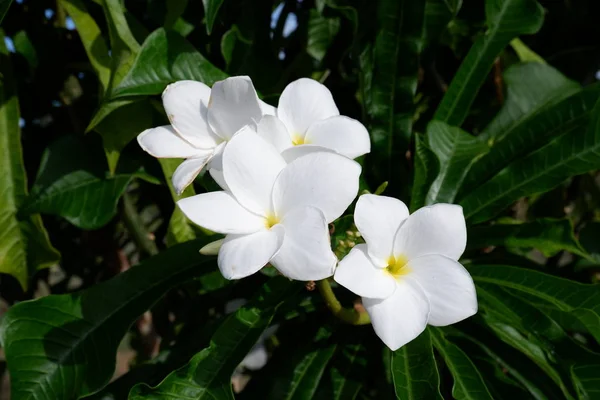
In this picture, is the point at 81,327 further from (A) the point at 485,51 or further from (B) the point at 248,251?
(A) the point at 485,51

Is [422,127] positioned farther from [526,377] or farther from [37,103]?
[37,103]

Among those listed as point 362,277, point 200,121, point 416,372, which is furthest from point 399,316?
point 200,121

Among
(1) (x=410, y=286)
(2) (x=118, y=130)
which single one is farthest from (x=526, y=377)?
(2) (x=118, y=130)

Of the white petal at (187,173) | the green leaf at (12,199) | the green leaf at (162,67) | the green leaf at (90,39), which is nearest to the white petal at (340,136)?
the white petal at (187,173)

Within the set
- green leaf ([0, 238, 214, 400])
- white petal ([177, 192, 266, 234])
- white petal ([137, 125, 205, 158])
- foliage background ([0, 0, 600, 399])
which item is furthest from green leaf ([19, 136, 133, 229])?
white petal ([177, 192, 266, 234])

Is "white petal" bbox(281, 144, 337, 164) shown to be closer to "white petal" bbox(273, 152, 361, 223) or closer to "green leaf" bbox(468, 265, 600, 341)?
"white petal" bbox(273, 152, 361, 223)

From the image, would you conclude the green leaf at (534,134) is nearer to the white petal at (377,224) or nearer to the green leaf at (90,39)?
the white petal at (377,224)
